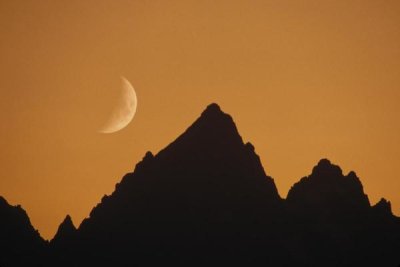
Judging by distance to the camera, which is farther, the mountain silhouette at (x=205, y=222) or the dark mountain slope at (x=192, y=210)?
the dark mountain slope at (x=192, y=210)

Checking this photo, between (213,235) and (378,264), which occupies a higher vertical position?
(213,235)

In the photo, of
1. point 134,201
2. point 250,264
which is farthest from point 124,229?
point 250,264

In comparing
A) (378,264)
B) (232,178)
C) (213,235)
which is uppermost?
(232,178)

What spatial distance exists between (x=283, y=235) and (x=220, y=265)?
1686cm

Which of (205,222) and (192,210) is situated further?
(192,210)

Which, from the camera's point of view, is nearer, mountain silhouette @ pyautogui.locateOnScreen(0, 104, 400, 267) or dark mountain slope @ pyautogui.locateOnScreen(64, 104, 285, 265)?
mountain silhouette @ pyautogui.locateOnScreen(0, 104, 400, 267)

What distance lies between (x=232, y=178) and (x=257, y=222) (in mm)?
12326

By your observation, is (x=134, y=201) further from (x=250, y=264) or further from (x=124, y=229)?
(x=250, y=264)

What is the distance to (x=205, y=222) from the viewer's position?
191m

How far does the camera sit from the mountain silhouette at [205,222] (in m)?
188

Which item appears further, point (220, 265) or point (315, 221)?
point (315, 221)

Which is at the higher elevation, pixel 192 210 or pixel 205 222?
pixel 192 210

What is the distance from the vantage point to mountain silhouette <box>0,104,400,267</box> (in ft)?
616

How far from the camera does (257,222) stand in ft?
625
